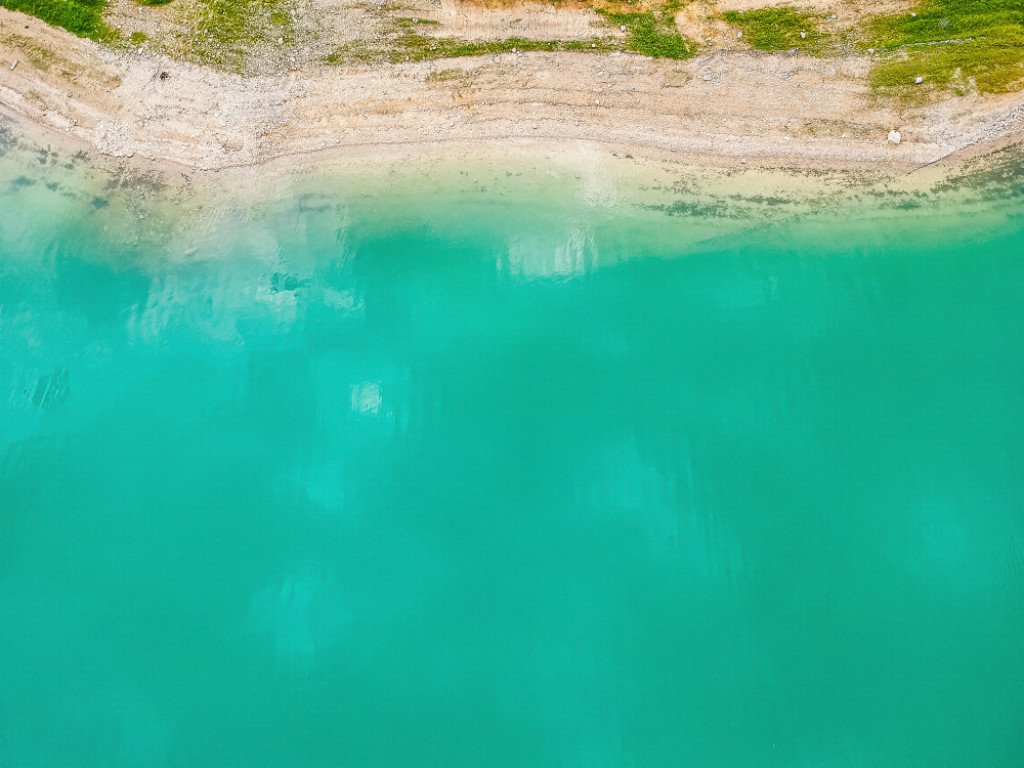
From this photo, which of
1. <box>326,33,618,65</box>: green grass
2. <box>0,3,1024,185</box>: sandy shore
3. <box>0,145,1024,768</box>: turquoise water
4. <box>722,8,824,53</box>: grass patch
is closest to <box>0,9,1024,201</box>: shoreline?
<box>0,3,1024,185</box>: sandy shore

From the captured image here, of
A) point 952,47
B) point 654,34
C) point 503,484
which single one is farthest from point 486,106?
point 952,47

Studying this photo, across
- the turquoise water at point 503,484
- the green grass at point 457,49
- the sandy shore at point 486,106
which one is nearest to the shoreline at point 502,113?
the sandy shore at point 486,106

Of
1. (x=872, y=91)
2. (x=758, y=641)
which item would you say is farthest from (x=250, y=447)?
(x=872, y=91)

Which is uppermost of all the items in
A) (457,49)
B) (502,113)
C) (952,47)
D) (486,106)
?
(457,49)

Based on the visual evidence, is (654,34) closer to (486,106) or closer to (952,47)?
(486,106)

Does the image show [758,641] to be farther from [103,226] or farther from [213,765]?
[103,226]

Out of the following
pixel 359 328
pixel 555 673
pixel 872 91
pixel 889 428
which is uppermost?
pixel 872 91

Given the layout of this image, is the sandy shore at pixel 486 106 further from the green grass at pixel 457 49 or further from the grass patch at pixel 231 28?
the grass patch at pixel 231 28
